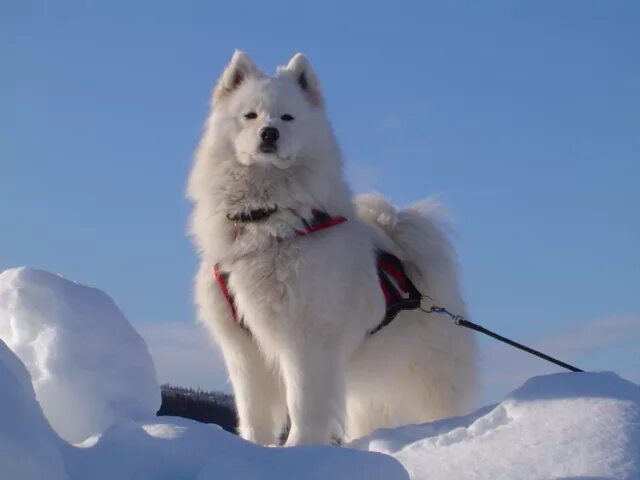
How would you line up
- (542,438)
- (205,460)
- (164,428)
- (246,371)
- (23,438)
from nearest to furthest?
(23,438) < (205,460) < (164,428) < (542,438) < (246,371)

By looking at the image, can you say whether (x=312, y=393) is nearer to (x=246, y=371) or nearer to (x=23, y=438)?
(x=246, y=371)

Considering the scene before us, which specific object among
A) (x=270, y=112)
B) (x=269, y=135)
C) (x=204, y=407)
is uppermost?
(x=270, y=112)

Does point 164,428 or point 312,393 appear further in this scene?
point 312,393

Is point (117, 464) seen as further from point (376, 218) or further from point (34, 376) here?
point (376, 218)

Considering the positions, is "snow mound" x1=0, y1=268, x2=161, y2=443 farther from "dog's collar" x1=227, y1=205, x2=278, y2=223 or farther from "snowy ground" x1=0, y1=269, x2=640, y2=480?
"dog's collar" x1=227, y1=205, x2=278, y2=223

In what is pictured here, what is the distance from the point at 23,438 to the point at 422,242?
4.15 meters

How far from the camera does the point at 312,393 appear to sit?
174 inches

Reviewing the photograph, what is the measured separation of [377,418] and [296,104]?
2.78m

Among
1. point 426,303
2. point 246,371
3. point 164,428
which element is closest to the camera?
point 164,428

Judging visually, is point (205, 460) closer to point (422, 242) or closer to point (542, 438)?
point (542, 438)

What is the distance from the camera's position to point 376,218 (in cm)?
586

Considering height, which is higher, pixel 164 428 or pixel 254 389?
pixel 164 428

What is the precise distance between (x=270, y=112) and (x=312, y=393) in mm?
2034

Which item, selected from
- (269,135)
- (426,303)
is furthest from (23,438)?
(426,303)
